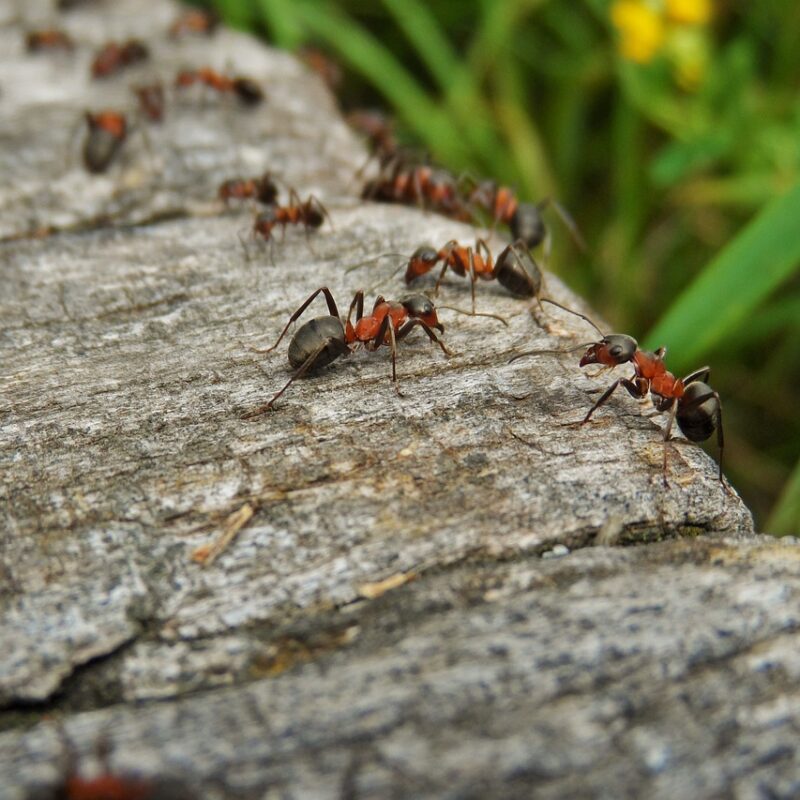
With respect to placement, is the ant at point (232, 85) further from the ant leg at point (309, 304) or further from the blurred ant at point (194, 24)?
the ant leg at point (309, 304)

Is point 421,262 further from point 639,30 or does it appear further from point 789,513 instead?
point 639,30

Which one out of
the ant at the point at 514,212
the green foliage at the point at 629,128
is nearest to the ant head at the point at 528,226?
the ant at the point at 514,212

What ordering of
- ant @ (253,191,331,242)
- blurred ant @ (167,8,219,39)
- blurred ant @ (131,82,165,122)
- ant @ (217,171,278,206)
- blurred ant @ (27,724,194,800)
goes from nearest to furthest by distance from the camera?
blurred ant @ (27,724,194,800) → ant @ (253,191,331,242) → ant @ (217,171,278,206) → blurred ant @ (131,82,165,122) → blurred ant @ (167,8,219,39)

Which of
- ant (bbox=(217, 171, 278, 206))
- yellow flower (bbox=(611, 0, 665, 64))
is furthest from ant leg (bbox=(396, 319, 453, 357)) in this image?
yellow flower (bbox=(611, 0, 665, 64))

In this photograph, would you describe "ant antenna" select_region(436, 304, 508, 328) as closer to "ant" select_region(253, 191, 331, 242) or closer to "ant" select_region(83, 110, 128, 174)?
"ant" select_region(253, 191, 331, 242)

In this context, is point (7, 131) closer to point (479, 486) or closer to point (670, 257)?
point (479, 486)

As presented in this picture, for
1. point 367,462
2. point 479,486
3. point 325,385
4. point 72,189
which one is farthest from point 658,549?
point 72,189

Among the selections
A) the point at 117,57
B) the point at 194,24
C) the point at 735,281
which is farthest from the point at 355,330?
the point at 194,24
